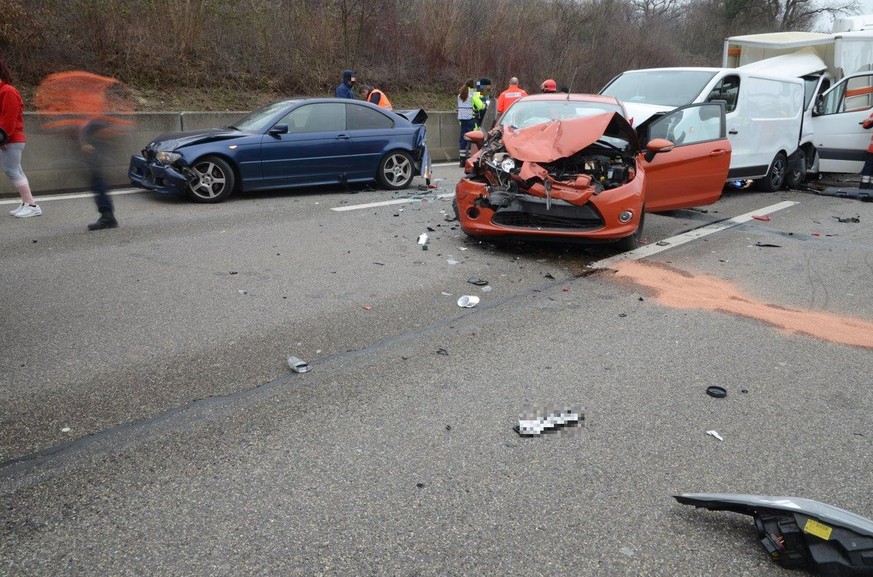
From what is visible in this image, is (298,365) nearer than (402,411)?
No

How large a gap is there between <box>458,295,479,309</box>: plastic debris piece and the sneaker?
6.14 m

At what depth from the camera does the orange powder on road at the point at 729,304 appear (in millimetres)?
5297

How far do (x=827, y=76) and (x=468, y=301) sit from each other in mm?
15272

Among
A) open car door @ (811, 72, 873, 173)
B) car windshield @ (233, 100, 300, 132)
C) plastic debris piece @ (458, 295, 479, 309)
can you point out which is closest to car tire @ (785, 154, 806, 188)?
open car door @ (811, 72, 873, 173)

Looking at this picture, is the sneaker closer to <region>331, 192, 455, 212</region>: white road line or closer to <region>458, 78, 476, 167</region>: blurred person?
<region>331, 192, 455, 212</region>: white road line

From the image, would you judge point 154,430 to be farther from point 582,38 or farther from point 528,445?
point 582,38

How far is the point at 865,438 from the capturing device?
12.0 feet

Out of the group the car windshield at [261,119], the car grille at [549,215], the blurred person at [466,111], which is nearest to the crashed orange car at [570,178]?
the car grille at [549,215]

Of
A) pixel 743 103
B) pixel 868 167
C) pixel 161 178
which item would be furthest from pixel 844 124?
pixel 161 178

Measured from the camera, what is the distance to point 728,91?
36.7ft

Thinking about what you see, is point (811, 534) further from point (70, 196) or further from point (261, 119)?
point (70, 196)

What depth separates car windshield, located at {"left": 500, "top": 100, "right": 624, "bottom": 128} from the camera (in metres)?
8.52

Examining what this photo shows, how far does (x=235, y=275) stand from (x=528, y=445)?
3.76 m

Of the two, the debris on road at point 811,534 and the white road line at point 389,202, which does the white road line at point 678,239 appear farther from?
the debris on road at point 811,534
